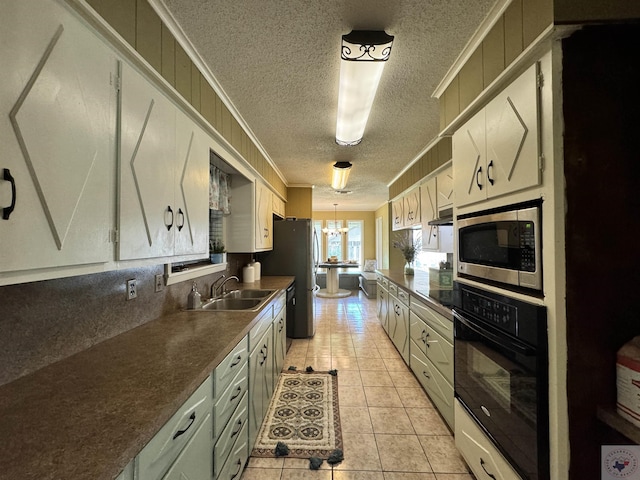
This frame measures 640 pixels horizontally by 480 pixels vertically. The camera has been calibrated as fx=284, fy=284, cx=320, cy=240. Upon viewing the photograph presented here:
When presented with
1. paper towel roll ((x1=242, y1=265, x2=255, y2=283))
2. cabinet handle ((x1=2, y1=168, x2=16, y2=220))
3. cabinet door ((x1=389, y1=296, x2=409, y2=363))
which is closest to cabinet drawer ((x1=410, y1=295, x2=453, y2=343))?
cabinet door ((x1=389, y1=296, x2=409, y2=363))

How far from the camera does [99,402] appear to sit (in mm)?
873

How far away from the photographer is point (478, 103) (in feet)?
5.05

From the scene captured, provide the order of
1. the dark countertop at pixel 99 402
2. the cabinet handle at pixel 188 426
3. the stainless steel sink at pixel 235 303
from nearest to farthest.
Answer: the dark countertop at pixel 99 402 < the cabinet handle at pixel 188 426 < the stainless steel sink at pixel 235 303

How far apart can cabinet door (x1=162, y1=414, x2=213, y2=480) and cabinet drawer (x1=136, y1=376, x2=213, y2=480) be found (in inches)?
1.2

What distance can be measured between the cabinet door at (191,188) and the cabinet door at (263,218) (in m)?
1.36

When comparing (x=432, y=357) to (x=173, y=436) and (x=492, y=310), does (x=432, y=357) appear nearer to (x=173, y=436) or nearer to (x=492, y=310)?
(x=492, y=310)

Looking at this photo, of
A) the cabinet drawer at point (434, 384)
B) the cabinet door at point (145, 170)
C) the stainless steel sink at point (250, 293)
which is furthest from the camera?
the stainless steel sink at point (250, 293)

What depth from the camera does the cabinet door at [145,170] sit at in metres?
1.10

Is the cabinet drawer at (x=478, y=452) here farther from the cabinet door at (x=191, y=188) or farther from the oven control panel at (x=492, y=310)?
the cabinet door at (x=191, y=188)

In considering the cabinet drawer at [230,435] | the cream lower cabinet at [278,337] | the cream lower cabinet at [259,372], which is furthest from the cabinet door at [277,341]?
the cabinet drawer at [230,435]

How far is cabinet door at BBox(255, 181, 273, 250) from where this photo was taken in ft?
10.6

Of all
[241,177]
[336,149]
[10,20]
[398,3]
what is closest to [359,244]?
[336,149]

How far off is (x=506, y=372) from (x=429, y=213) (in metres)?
2.36

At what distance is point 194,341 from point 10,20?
1258mm
